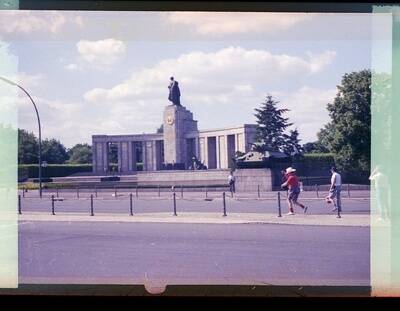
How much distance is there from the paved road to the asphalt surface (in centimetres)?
30

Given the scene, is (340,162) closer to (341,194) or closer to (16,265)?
(341,194)

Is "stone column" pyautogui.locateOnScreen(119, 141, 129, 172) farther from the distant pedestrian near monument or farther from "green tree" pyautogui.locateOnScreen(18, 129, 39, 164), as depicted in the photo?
"green tree" pyautogui.locateOnScreen(18, 129, 39, 164)

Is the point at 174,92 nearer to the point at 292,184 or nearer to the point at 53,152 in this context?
the point at 53,152

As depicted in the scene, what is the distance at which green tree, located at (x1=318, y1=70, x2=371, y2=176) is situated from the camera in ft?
20.0

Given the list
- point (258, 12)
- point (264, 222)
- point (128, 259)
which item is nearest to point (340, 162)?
point (264, 222)

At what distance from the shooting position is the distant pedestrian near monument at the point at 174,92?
6.28 m

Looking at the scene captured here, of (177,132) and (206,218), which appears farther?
(177,132)

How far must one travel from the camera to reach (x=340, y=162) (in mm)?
6645

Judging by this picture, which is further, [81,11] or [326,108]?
[326,108]

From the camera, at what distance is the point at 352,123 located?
6348 mm

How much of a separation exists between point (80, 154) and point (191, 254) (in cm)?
204

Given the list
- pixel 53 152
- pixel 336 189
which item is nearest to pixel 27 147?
pixel 53 152

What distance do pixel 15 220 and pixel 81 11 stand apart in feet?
9.02
